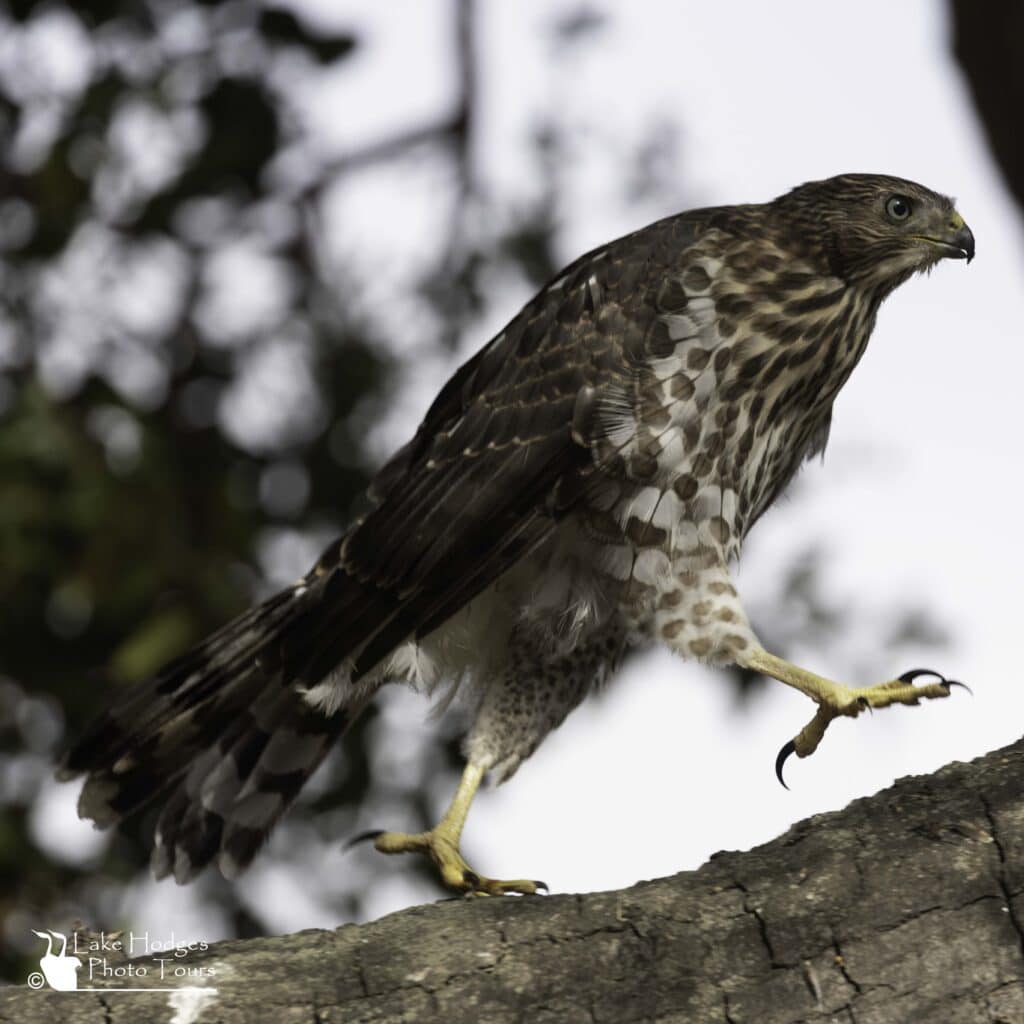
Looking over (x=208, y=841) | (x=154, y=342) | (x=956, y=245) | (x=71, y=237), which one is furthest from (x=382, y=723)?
(x=956, y=245)

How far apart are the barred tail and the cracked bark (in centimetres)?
108

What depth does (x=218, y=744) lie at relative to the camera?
12.3 ft

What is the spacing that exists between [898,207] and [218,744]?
2.03 metres

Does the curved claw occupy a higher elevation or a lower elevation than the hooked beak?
lower

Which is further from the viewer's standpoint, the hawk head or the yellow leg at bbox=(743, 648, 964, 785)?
the hawk head

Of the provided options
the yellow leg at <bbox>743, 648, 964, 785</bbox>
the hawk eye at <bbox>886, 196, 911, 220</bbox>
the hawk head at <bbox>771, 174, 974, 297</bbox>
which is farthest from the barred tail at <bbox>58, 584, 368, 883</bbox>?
the hawk eye at <bbox>886, 196, 911, 220</bbox>

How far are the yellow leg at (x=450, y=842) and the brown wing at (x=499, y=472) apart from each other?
38 cm

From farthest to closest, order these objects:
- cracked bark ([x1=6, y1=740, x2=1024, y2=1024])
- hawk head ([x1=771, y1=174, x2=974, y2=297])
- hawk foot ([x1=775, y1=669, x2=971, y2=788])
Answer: hawk head ([x1=771, y1=174, x2=974, y2=297]) → hawk foot ([x1=775, y1=669, x2=971, y2=788]) → cracked bark ([x1=6, y1=740, x2=1024, y2=1024])

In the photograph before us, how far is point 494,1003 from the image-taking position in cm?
250

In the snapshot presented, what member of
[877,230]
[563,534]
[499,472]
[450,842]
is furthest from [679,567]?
[877,230]

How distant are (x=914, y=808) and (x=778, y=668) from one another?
31.3 inches

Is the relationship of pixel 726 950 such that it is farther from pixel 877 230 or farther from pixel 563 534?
pixel 877 230

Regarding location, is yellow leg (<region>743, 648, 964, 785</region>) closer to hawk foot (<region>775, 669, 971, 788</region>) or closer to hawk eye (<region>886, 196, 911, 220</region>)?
hawk foot (<region>775, 669, 971, 788</region>)

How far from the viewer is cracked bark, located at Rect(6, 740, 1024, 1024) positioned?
2.43 metres
